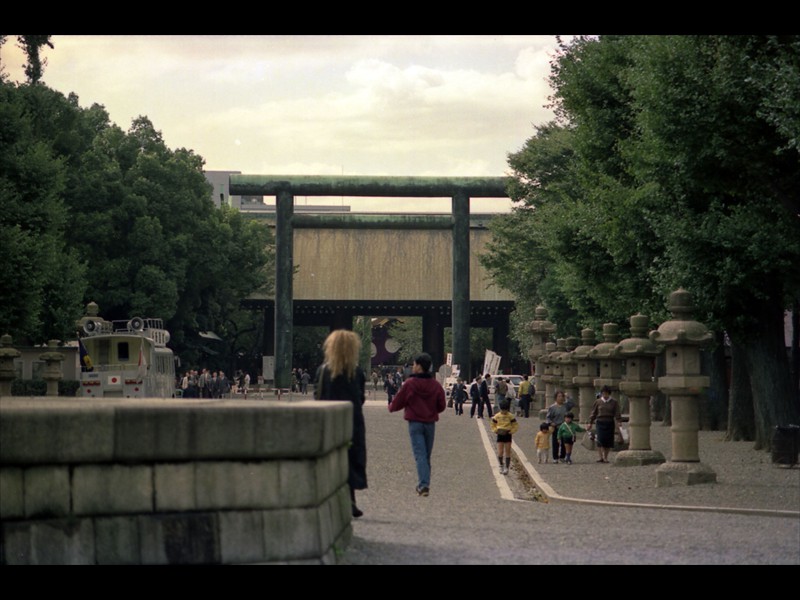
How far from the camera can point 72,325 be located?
50.6 meters

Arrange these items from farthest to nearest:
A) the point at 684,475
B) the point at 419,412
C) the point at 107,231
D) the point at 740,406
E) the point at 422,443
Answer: the point at 107,231, the point at 740,406, the point at 684,475, the point at 422,443, the point at 419,412

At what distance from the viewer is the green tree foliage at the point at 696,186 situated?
25.2 metres

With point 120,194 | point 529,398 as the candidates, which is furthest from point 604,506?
point 120,194

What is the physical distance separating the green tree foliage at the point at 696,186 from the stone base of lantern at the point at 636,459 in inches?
114

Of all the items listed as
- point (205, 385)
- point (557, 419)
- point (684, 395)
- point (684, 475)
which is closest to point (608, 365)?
→ point (557, 419)

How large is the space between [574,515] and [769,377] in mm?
14079

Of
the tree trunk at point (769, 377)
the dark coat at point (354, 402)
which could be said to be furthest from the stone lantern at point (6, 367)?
the dark coat at point (354, 402)

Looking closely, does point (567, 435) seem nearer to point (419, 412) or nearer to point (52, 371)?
point (419, 412)

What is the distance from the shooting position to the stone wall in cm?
1010

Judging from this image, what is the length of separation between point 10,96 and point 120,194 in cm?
2050

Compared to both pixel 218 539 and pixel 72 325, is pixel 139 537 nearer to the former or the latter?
pixel 218 539

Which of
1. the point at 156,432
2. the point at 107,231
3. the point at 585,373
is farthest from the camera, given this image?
the point at 107,231

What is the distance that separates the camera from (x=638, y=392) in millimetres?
27703

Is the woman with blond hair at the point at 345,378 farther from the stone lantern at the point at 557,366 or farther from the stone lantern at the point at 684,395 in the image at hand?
the stone lantern at the point at 557,366
